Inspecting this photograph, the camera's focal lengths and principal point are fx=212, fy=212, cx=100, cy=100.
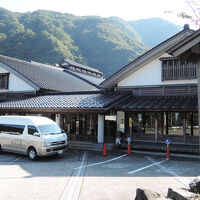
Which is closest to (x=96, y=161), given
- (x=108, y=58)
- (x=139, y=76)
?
(x=139, y=76)

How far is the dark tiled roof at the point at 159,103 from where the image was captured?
1296cm

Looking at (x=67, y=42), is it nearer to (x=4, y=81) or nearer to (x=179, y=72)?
(x=4, y=81)

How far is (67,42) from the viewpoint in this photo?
71.8 m

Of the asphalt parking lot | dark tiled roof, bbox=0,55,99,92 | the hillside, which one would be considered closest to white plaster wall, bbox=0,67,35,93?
dark tiled roof, bbox=0,55,99,92

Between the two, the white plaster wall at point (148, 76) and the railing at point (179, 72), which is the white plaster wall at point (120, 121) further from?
the railing at point (179, 72)

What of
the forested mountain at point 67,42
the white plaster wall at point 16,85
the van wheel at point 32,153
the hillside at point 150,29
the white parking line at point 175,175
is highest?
the hillside at point 150,29

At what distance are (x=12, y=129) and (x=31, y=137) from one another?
5.91 ft

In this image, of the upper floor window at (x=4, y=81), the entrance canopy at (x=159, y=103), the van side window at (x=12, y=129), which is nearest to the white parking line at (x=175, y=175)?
the entrance canopy at (x=159, y=103)

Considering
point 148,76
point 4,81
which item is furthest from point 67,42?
point 148,76

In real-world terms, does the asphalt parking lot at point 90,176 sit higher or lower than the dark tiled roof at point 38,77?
lower

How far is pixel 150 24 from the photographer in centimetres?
15138

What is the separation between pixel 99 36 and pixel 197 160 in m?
76.9

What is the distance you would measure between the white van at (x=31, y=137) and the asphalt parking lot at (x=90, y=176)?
1.85 ft

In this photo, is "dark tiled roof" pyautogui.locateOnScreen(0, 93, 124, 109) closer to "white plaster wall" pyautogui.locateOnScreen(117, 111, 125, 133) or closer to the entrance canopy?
the entrance canopy
